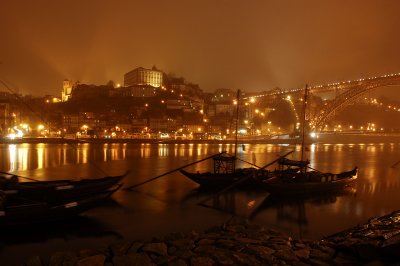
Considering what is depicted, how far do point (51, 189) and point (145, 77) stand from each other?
92.2 m

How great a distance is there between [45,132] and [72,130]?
6668 millimetres

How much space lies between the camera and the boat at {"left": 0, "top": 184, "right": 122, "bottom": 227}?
9766mm

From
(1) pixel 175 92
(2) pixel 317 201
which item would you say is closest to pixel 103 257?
(2) pixel 317 201

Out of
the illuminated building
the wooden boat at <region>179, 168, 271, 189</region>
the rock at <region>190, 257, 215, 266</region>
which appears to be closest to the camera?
the rock at <region>190, 257, 215, 266</region>

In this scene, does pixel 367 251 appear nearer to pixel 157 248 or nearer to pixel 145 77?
pixel 157 248

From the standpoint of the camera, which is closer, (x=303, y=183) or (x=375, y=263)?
(x=375, y=263)

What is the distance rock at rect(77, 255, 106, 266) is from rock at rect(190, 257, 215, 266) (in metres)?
1.82

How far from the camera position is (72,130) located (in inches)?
2820

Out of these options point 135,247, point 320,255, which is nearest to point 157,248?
point 135,247

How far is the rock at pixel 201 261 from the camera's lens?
6906 millimetres

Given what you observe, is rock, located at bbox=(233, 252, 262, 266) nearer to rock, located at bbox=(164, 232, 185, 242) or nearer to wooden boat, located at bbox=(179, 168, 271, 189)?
rock, located at bbox=(164, 232, 185, 242)

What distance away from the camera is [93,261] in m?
6.90

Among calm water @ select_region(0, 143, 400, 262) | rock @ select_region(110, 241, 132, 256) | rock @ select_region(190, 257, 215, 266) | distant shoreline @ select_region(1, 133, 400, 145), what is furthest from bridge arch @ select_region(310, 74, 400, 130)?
rock @ select_region(110, 241, 132, 256)

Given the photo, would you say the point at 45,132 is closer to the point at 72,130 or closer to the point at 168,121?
the point at 72,130
